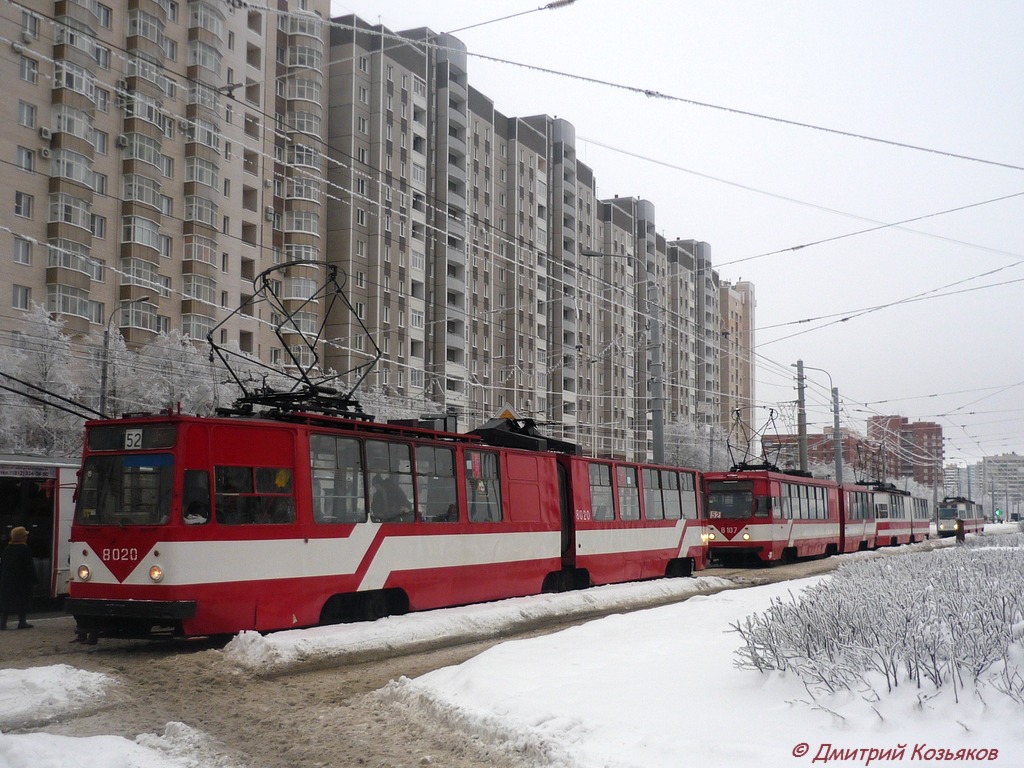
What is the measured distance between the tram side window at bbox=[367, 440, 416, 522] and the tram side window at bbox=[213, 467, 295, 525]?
167 centimetres

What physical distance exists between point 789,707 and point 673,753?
122cm

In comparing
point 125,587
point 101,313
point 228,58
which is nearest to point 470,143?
point 228,58

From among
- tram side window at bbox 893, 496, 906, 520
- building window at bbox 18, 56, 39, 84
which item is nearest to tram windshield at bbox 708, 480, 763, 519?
tram side window at bbox 893, 496, 906, 520

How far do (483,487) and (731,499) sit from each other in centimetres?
1536

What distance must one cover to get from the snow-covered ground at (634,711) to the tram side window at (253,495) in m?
1.54

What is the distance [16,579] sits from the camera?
1530 centimetres

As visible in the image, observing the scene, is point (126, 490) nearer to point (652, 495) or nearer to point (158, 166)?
point (652, 495)

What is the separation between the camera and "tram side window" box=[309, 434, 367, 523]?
44.1 feet

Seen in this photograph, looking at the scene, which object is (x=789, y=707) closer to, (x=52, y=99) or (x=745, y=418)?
(x=52, y=99)

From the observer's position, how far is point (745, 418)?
118 m

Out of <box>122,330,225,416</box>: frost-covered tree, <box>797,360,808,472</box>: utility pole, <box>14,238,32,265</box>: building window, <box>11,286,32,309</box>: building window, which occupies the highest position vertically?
<box>14,238,32,265</box>: building window

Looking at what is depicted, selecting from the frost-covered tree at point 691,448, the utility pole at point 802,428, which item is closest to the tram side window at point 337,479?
the utility pole at point 802,428

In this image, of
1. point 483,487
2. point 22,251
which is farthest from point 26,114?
point 483,487

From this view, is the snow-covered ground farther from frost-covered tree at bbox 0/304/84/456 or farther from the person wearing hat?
frost-covered tree at bbox 0/304/84/456
